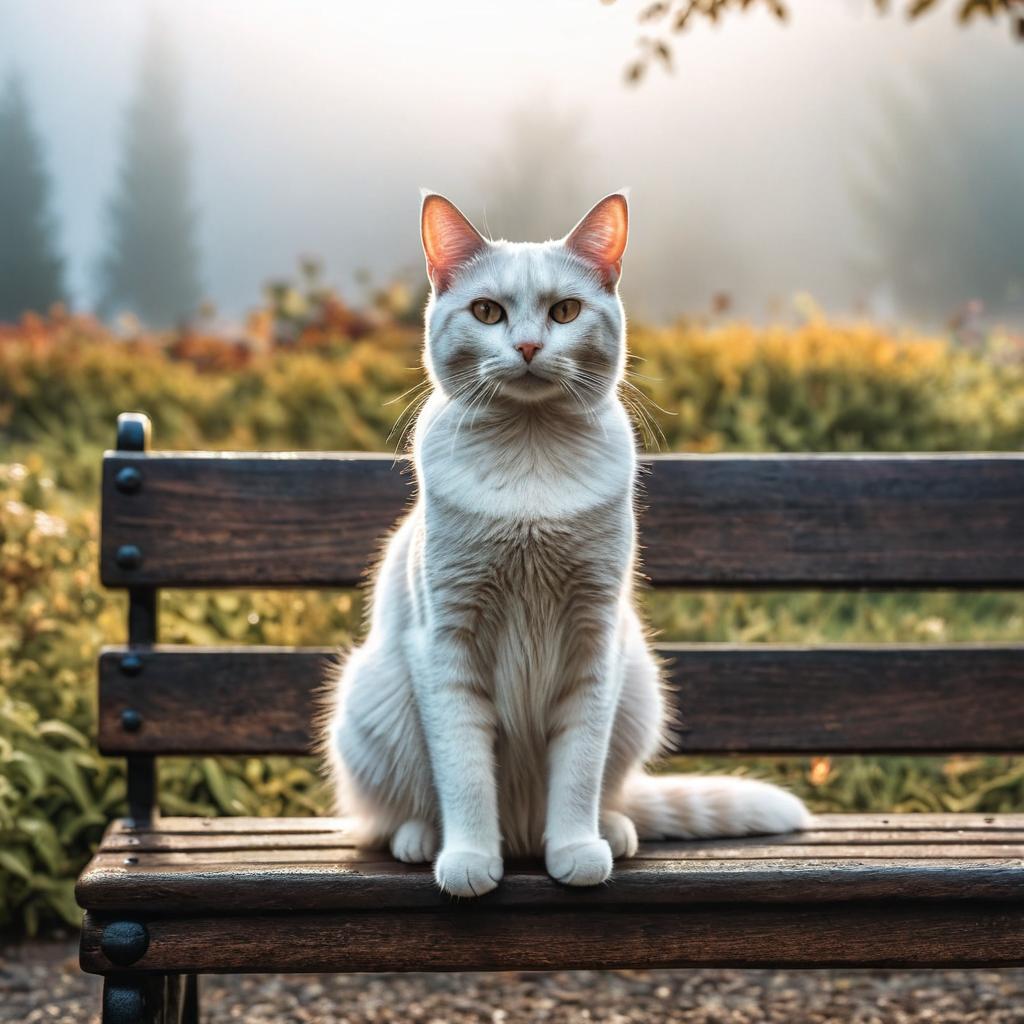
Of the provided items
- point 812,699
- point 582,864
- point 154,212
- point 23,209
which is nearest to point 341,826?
point 582,864

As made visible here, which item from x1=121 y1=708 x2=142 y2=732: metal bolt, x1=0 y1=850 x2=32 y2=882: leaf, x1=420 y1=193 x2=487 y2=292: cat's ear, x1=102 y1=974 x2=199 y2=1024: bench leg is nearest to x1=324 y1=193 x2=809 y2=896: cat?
x1=420 y1=193 x2=487 y2=292: cat's ear

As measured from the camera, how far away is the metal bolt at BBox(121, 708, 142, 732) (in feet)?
7.49

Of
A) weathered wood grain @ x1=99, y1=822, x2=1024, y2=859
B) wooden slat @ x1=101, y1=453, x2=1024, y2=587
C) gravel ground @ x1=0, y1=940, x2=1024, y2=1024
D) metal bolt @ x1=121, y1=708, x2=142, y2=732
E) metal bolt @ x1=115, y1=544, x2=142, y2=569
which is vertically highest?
wooden slat @ x1=101, y1=453, x2=1024, y2=587

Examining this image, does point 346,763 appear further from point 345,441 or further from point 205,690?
point 345,441

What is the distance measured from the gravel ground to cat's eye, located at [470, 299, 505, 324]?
5.36ft

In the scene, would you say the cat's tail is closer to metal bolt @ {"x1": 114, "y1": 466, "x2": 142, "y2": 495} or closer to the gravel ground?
the gravel ground

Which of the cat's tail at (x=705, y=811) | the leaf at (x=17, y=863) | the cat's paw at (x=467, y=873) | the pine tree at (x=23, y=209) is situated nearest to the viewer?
the cat's paw at (x=467, y=873)

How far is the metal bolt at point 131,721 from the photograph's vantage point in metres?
2.28

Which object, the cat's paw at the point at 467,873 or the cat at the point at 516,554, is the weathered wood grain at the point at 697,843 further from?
the cat's paw at the point at 467,873

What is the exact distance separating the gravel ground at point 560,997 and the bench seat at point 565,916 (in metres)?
1.03

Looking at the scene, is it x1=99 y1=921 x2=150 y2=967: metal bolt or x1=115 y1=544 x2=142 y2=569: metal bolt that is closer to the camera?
x1=99 y1=921 x2=150 y2=967: metal bolt

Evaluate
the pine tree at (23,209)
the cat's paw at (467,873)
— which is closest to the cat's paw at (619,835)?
the cat's paw at (467,873)

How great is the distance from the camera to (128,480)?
7.56 ft

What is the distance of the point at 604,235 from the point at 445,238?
0.22 metres
